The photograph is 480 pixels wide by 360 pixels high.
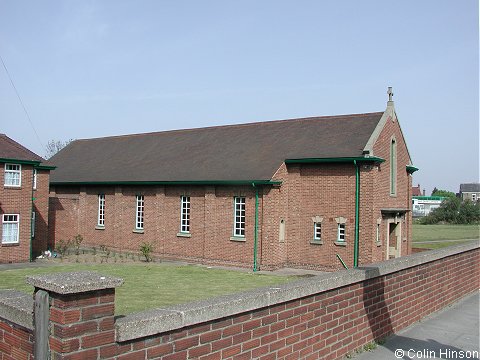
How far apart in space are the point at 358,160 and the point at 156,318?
60.2 ft

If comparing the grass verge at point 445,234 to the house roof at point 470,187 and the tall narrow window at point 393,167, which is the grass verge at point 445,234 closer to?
the tall narrow window at point 393,167

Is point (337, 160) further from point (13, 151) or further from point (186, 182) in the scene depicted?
point (13, 151)

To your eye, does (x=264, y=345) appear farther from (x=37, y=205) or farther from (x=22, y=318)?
(x=37, y=205)

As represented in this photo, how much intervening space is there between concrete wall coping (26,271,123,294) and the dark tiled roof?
2123 centimetres

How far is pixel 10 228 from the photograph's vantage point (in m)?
23.5

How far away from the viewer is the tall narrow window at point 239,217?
23.3m

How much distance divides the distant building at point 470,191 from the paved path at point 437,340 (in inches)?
5546

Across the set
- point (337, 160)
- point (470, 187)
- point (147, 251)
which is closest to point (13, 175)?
point (147, 251)

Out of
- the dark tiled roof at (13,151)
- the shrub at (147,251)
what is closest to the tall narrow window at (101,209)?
the shrub at (147,251)

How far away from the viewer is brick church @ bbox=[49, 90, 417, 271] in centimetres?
2191

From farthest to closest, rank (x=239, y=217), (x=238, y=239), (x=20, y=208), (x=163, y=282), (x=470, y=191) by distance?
(x=470, y=191), (x=20, y=208), (x=239, y=217), (x=238, y=239), (x=163, y=282)

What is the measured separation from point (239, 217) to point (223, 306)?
62.1ft

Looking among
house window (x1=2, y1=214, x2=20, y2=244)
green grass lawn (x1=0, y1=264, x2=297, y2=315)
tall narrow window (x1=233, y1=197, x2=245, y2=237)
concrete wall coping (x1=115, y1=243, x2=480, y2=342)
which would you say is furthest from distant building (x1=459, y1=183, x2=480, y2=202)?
concrete wall coping (x1=115, y1=243, x2=480, y2=342)

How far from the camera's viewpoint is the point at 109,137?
1464 inches
